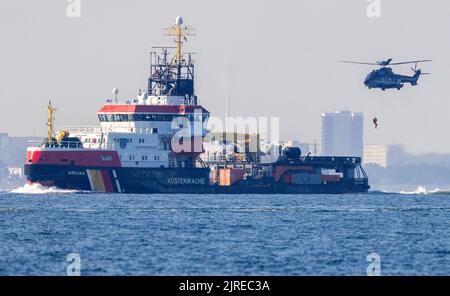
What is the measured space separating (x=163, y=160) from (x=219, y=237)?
2707 inches

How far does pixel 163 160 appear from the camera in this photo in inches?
5851

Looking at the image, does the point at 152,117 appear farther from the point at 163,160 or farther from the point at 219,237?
the point at 219,237

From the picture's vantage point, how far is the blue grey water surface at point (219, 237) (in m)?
64.9

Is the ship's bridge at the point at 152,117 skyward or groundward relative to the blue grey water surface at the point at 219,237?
skyward

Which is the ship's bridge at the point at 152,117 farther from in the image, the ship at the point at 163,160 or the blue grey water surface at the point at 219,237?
the blue grey water surface at the point at 219,237

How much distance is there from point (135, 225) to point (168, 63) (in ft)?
215

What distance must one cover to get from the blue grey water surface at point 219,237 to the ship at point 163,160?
698 inches

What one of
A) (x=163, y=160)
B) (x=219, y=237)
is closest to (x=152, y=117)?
(x=163, y=160)

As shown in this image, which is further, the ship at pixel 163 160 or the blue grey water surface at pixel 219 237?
the ship at pixel 163 160

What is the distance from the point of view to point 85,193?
142875 mm

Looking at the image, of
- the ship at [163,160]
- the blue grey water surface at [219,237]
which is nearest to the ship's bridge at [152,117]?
the ship at [163,160]

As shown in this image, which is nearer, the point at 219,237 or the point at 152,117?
the point at 219,237
